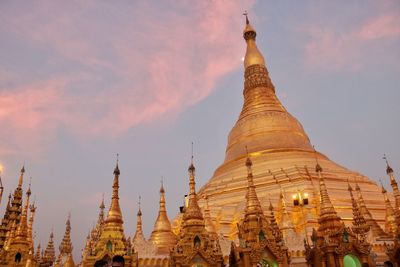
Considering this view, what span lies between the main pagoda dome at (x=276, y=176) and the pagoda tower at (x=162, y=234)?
4.30 m

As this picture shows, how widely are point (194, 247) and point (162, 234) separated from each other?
34.4 ft

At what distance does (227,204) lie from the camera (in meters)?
30.7

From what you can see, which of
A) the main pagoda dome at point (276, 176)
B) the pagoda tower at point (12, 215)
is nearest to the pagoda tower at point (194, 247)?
the main pagoda dome at point (276, 176)

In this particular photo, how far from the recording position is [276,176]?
31969mm

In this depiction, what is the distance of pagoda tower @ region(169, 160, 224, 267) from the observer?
1432 centimetres

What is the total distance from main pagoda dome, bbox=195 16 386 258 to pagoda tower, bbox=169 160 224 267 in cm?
724

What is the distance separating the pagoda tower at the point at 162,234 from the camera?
23819 millimetres

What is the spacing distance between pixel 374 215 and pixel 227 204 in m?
11.0

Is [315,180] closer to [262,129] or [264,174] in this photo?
[264,174]

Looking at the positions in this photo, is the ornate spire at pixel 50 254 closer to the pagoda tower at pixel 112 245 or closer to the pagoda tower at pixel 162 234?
the pagoda tower at pixel 162 234

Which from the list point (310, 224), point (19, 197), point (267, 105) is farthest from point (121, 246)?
point (267, 105)

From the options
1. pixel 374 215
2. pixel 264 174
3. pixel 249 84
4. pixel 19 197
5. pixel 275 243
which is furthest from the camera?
pixel 249 84

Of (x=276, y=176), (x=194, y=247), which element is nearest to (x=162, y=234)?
(x=194, y=247)

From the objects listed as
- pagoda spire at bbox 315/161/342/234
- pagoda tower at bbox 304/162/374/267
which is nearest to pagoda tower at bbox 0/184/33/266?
pagoda tower at bbox 304/162/374/267
